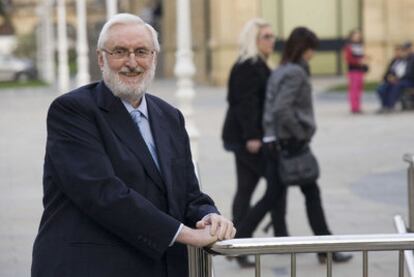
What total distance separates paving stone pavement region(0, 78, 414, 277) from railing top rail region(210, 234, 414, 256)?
14.5 ft

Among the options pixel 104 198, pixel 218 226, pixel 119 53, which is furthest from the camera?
pixel 119 53

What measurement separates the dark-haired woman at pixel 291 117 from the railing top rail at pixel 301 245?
485cm

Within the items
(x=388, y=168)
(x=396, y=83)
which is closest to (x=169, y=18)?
(x=396, y=83)

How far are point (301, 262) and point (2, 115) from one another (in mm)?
20076

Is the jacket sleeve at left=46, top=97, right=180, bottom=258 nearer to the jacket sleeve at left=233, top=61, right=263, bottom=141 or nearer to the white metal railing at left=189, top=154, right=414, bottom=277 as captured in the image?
the white metal railing at left=189, top=154, right=414, bottom=277

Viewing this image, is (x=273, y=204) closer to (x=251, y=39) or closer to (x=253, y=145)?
(x=253, y=145)

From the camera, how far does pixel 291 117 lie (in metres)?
9.01

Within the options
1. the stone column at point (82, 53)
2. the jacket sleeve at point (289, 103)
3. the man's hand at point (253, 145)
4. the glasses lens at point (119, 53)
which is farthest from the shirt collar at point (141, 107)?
the stone column at point (82, 53)

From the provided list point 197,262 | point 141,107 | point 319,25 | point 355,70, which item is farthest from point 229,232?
point 319,25

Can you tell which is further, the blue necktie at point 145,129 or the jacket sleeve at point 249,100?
the jacket sleeve at point 249,100

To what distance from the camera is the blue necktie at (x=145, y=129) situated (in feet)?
14.1

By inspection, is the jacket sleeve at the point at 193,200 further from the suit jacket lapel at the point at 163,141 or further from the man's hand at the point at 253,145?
the man's hand at the point at 253,145

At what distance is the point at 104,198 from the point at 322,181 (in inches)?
413

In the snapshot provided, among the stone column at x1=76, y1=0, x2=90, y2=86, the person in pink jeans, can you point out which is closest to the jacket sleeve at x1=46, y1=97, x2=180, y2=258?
the person in pink jeans
